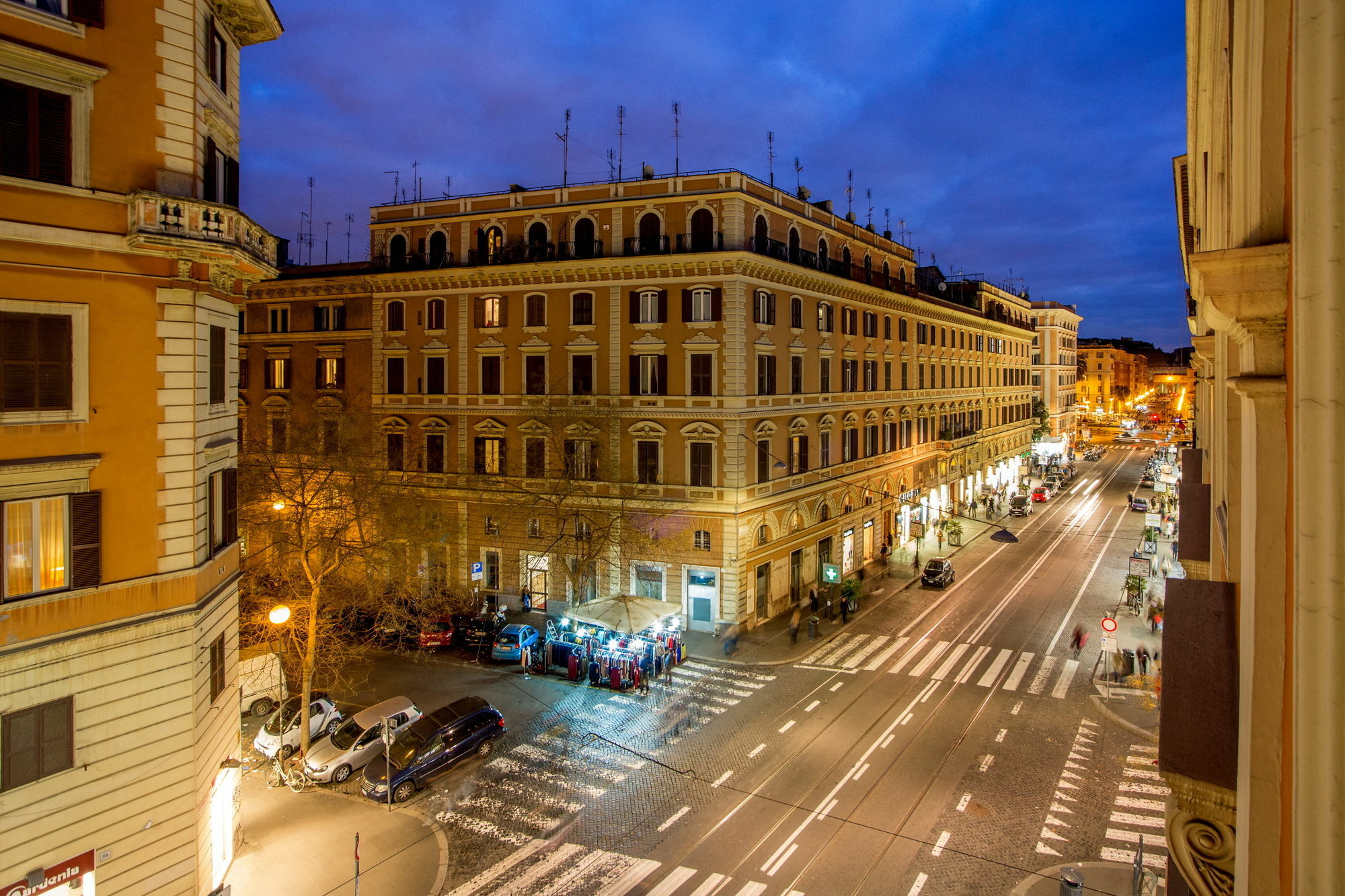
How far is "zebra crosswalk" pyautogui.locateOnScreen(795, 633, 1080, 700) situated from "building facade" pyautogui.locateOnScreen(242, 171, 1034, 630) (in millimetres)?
4498

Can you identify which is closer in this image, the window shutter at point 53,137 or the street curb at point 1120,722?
the window shutter at point 53,137

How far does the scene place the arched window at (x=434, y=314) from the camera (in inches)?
1390

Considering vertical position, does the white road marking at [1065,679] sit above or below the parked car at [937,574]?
below

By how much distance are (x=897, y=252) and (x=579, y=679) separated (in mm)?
34799

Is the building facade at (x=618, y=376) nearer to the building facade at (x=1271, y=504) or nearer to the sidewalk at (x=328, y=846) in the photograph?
the sidewalk at (x=328, y=846)

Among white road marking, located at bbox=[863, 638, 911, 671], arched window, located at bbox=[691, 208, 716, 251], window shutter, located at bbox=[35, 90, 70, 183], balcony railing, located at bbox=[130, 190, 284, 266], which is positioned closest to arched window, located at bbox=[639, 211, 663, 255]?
arched window, located at bbox=[691, 208, 716, 251]

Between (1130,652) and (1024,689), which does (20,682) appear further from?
(1130,652)

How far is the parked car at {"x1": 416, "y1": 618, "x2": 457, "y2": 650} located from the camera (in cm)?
2830

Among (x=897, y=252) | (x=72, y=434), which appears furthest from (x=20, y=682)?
(x=897, y=252)

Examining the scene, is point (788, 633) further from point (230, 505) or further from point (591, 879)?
point (230, 505)

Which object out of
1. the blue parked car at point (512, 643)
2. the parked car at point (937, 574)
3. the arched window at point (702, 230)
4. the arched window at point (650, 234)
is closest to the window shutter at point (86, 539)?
the blue parked car at point (512, 643)

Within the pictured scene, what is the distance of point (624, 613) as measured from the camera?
25250 millimetres

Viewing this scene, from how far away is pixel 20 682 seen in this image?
1125 centimetres

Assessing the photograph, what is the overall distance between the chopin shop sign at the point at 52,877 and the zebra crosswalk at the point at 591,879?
6.09 meters
